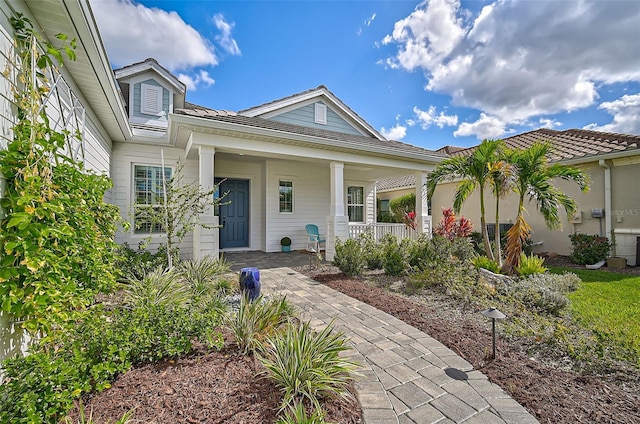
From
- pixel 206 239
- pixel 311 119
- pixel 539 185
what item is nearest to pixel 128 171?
pixel 206 239

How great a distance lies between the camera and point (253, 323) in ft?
9.04

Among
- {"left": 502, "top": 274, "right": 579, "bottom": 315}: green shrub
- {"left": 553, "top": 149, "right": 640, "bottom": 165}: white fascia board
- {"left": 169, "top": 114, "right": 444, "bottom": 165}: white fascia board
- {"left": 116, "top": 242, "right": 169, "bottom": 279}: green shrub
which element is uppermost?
{"left": 169, "top": 114, "right": 444, "bottom": 165}: white fascia board

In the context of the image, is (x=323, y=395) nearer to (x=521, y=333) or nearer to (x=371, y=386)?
(x=371, y=386)

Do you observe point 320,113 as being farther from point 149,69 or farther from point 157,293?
point 157,293

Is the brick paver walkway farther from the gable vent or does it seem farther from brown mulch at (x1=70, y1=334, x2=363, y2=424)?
the gable vent

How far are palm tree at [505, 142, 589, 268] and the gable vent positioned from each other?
6395 millimetres

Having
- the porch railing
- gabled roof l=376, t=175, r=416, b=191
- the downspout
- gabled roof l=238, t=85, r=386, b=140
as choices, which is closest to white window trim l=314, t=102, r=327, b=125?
gabled roof l=238, t=85, r=386, b=140

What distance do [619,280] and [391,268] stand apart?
16.3 ft

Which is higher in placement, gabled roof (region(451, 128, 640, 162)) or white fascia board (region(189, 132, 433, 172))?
gabled roof (region(451, 128, 640, 162))

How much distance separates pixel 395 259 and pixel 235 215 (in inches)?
223

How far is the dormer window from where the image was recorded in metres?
7.64

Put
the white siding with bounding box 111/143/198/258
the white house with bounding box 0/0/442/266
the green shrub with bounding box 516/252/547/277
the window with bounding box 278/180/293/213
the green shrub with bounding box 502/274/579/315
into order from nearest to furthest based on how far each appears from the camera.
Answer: the white house with bounding box 0/0/442/266, the green shrub with bounding box 502/274/579/315, the green shrub with bounding box 516/252/547/277, the white siding with bounding box 111/143/198/258, the window with bounding box 278/180/293/213

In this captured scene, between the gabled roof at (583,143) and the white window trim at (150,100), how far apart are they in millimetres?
10490

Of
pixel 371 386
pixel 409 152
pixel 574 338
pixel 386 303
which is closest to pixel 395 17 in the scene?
pixel 409 152
